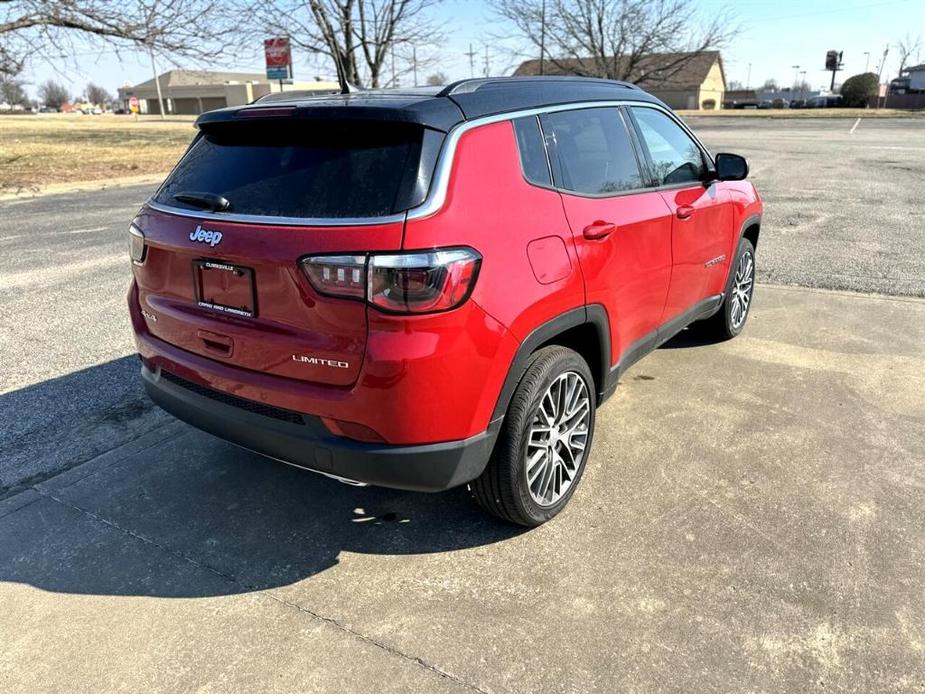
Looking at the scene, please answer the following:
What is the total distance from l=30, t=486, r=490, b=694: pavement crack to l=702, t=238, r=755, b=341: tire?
137 inches

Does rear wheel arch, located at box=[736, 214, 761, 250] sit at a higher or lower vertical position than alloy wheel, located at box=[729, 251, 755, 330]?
Result: higher

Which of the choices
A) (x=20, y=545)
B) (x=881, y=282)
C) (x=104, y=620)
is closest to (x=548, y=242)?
(x=104, y=620)

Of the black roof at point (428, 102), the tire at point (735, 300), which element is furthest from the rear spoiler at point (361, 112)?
the tire at point (735, 300)

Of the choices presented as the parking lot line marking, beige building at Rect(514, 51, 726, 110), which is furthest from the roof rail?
beige building at Rect(514, 51, 726, 110)

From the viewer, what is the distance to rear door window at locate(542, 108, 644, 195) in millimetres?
3057

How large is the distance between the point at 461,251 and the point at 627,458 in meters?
1.77

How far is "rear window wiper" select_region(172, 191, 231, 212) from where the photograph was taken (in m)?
2.70

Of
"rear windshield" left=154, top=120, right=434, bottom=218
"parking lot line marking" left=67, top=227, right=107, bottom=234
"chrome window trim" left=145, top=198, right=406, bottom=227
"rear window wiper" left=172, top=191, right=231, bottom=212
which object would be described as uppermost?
"rear windshield" left=154, top=120, right=434, bottom=218

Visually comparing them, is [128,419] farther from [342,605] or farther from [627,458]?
[627,458]

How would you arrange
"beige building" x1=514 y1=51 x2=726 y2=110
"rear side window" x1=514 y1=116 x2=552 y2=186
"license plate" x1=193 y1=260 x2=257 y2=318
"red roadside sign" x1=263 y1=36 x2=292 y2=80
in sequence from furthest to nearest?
"beige building" x1=514 y1=51 x2=726 y2=110 → "red roadside sign" x1=263 y1=36 x2=292 y2=80 → "rear side window" x1=514 y1=116 x2=552 y2=186 → "license plate" x1=193 y1=260 x2=257 y2=318

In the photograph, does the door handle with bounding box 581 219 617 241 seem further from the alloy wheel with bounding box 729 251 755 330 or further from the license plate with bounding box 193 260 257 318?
the alloy wheel with bounding box 729 251 755 330

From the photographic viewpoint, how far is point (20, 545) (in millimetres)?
2992

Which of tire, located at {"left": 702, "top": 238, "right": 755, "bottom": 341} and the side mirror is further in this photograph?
tire, located at {"left": 702, "top": 238, "right": 755, "bottom": 341}

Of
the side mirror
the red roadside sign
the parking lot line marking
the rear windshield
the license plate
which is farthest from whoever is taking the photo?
the red roadside sign
